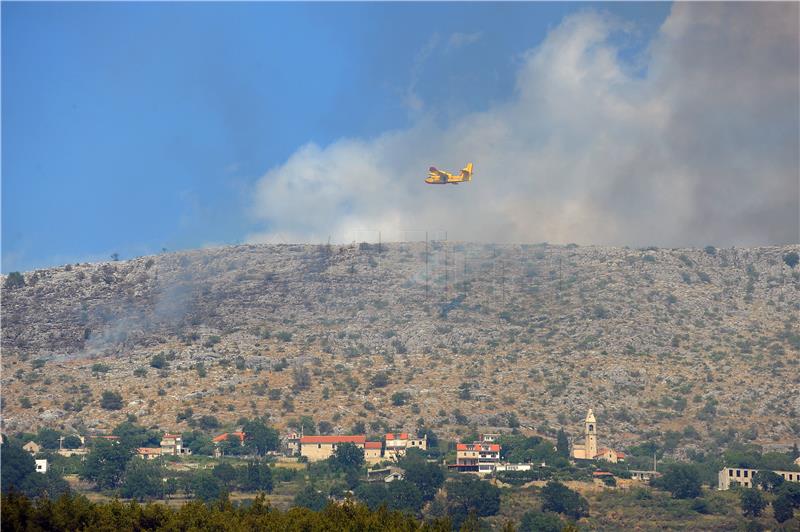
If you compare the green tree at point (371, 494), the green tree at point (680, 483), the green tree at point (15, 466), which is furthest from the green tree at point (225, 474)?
the green tree at point (680, 483)

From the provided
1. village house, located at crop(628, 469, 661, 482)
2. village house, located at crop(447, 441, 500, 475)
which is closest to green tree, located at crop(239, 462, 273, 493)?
village house, located at crop(447, 441, 500, 475)

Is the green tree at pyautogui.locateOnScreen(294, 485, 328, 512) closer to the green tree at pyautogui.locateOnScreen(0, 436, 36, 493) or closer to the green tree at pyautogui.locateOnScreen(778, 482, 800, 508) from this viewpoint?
the green tree at pyautogui.locateOnScreen(0, 436, 36, 493)

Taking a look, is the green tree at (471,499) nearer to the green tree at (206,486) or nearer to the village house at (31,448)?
the green tree at (206,486)

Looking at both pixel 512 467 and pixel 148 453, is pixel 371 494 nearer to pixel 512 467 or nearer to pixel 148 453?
pixel 512 467

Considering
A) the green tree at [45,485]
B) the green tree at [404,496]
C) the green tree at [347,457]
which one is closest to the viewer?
the green tree at [45,485]

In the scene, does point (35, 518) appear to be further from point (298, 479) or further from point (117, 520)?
point (298, 479)

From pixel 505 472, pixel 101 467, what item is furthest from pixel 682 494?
pixel 101 467
